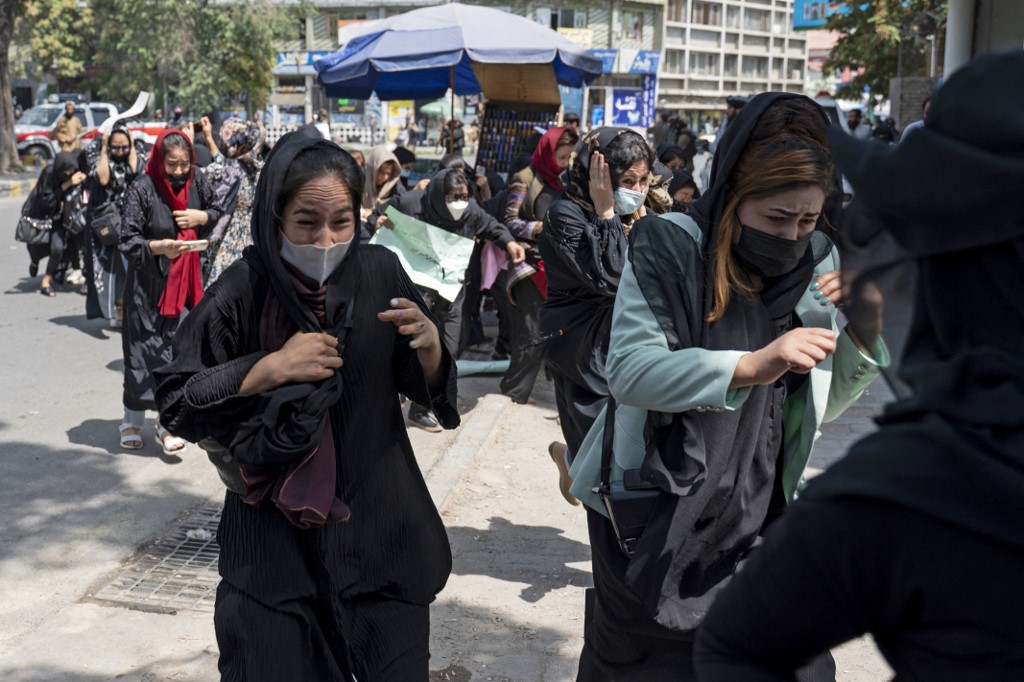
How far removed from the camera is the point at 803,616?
1.30m

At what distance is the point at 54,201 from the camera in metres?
12.3

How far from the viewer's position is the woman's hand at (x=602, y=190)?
14.1 feet

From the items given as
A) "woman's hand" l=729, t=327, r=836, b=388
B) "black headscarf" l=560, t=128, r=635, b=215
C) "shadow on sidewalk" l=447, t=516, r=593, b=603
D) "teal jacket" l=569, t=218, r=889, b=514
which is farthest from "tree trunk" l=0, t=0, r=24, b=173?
"woman's hand" l=729, t=327, r=836, b=388

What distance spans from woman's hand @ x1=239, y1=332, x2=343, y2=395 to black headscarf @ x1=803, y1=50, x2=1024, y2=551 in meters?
1.56

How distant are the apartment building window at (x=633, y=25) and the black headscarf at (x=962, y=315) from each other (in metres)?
81.0

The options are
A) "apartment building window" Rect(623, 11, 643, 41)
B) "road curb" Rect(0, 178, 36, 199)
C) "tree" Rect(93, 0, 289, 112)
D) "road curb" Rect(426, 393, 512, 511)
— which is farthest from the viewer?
"apartment building window" Rect(623, 11, 643, 41)

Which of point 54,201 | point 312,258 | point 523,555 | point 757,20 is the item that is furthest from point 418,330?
point 757,20

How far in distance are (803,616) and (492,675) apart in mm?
3001

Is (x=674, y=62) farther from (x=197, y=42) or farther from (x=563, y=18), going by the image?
(x=197, y=42)

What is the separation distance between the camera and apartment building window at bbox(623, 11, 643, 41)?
7938 cm

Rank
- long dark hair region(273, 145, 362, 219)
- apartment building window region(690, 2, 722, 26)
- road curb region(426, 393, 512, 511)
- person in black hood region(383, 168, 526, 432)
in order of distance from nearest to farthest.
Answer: long dark hair region(273, 145, 362, 219) → road curb region(426, 393, 512, 511) → person in black hood region(383, 168, 526, 432) → apartment building window region(690, 2, 722, 26)

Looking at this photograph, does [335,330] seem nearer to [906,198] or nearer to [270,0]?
[906,198]

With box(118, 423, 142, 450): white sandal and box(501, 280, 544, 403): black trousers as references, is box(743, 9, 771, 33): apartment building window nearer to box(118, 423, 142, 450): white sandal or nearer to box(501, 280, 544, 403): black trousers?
box(501, 280, 544, 403): black trousers

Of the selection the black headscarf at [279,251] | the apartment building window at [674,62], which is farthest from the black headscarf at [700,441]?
the apartment building window at [674,62]
